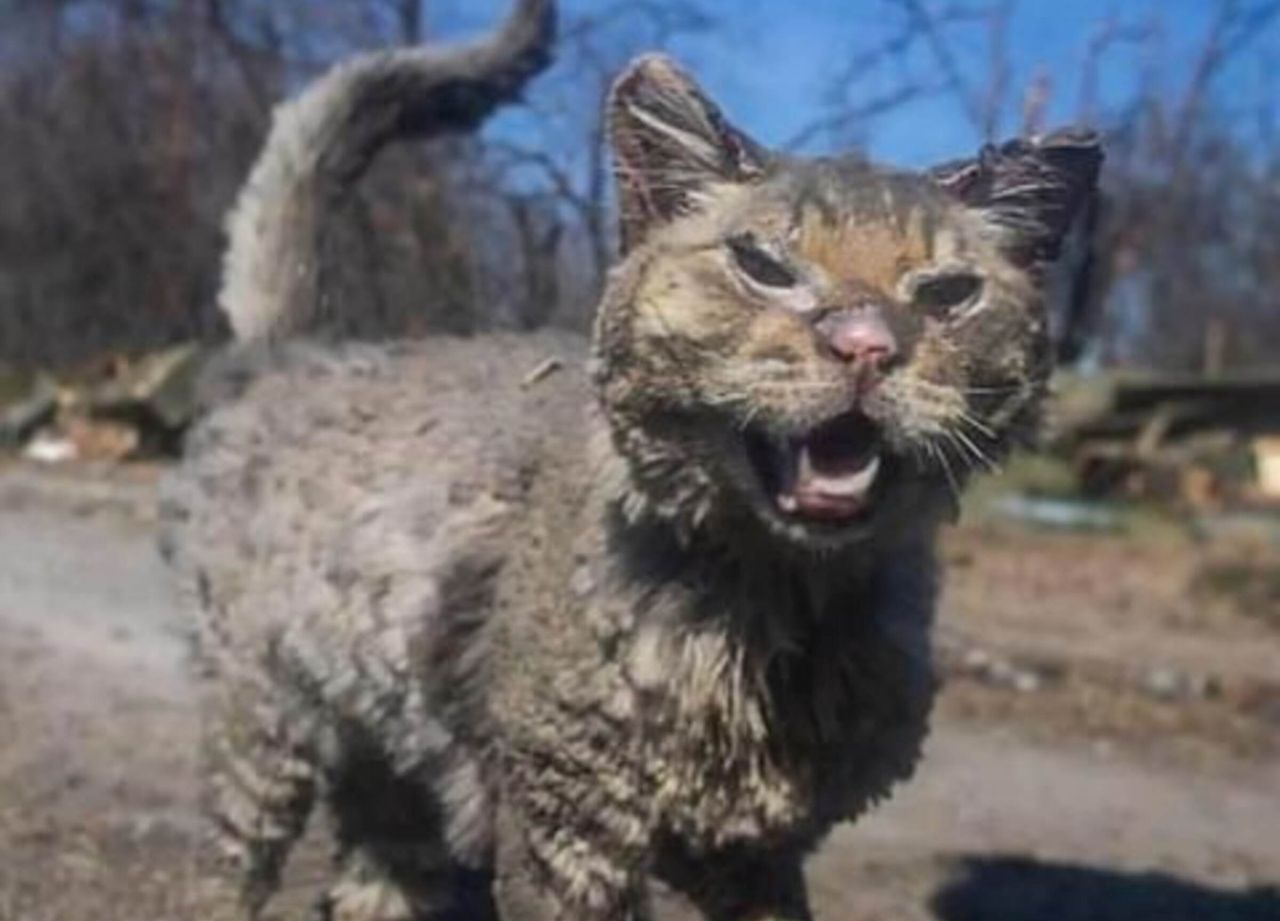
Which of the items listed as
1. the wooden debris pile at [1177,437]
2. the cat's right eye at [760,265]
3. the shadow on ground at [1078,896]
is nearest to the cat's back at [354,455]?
the cat's right eye at [760,265]

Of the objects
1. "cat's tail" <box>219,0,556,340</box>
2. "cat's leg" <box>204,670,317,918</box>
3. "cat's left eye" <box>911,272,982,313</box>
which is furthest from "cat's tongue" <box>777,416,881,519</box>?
"cat's tail" <box>219,0,556,340</box>

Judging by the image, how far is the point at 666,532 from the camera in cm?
477

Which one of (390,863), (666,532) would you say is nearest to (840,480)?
(666,532)

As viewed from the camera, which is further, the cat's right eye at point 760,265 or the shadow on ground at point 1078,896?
the shadow on ground at point 1078,896

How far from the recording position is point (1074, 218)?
4.87m

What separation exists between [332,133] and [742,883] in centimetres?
291

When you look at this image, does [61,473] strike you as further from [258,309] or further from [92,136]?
[258,309]

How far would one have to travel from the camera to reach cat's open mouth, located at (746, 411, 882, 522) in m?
4.23

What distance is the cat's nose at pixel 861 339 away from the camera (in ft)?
13.5

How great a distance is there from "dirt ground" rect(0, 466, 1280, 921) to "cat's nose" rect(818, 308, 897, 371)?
2884mm

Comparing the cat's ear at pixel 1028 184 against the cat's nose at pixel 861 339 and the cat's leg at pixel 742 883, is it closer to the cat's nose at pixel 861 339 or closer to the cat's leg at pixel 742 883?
the cat's nose at pixel 861 339

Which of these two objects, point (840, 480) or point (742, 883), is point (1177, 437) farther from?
point (840, 480)

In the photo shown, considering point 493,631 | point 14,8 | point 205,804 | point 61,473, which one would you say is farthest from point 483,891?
point 14,8

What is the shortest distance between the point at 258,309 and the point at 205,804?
53.6 inches
